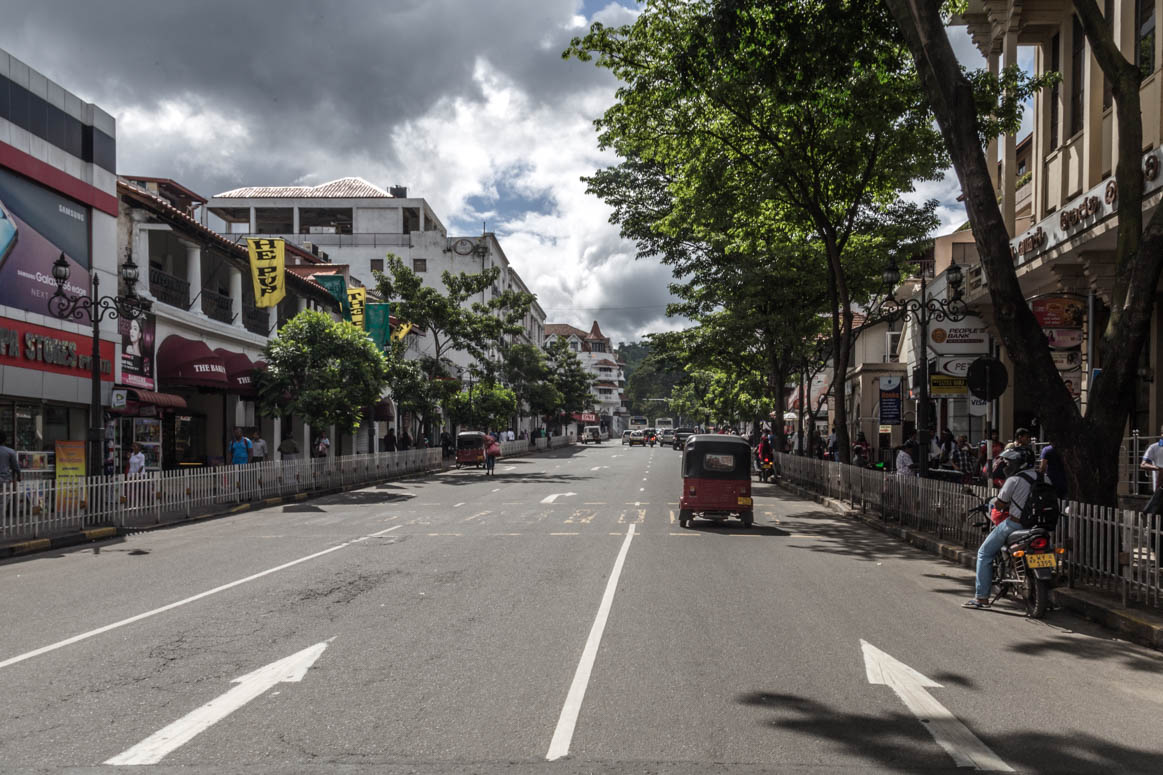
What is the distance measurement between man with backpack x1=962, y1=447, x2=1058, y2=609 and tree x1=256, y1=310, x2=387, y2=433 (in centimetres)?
2111

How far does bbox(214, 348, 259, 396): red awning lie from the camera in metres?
29.2

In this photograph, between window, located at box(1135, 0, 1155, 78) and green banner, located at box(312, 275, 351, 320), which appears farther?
green banner, located at box(312, 275, 351, 320)

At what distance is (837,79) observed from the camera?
1484 centimetres

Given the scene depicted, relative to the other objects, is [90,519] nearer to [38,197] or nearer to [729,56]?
[38,197]

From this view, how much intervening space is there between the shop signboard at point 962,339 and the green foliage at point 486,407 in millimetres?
37538

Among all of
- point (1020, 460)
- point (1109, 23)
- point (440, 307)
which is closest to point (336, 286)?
point (440, 307)

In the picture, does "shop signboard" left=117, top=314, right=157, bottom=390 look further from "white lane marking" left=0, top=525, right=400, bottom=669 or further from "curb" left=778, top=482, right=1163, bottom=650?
"curb" left=778, top=482, right=1163, bottom=650

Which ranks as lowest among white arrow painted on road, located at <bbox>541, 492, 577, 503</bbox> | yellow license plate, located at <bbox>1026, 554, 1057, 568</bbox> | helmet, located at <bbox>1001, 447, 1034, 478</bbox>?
white arrow painted on road, located at <bbox>541, 492, 577, 503</bbox>

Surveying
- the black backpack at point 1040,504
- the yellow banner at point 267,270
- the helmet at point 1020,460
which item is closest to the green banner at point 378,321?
the yellow banner at point 267,270

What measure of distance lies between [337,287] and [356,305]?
1198mm

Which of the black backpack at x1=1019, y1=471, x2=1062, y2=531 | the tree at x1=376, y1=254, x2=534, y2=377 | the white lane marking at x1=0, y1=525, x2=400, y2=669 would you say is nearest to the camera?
the white lane marking at x1=0, y1=525, x2=400, y2=669

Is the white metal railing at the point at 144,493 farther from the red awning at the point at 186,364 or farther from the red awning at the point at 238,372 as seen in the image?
the red awning at the point at 186,364

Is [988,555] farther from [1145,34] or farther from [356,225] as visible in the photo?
[356,225]

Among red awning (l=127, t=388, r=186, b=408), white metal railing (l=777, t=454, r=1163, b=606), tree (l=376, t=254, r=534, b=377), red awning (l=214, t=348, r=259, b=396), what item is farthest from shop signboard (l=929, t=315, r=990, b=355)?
tree (l=376, t=254, r=534, b=377)
